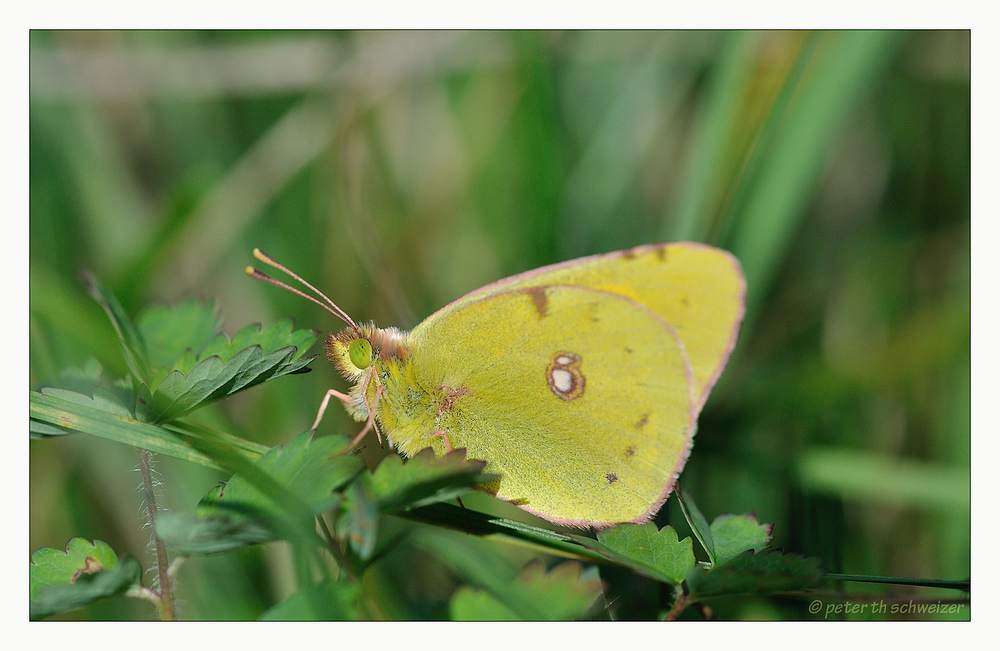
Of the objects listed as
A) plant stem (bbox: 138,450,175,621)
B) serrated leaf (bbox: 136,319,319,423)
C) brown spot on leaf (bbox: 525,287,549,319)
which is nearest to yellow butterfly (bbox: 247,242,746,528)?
brown spot on leaf (bbox: 525,287,549,319)

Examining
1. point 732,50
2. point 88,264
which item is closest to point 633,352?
point 732,50

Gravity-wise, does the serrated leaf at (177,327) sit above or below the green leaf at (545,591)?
Answer: above

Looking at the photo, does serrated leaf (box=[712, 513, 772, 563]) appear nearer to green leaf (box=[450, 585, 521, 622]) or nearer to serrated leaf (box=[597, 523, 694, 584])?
serrated leaf (box=[597, 523, 694, 584])

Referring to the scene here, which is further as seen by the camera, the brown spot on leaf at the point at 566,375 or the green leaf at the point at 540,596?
the brown spot on leaf at the point at 566,375

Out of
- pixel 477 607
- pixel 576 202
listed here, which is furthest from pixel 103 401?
pixel 576 202

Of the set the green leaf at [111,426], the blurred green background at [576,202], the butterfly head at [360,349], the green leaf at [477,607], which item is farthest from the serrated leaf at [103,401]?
the blurred green background at [576,202]

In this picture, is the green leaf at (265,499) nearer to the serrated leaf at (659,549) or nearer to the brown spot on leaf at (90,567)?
the brown spot on leaf at (90,567)
